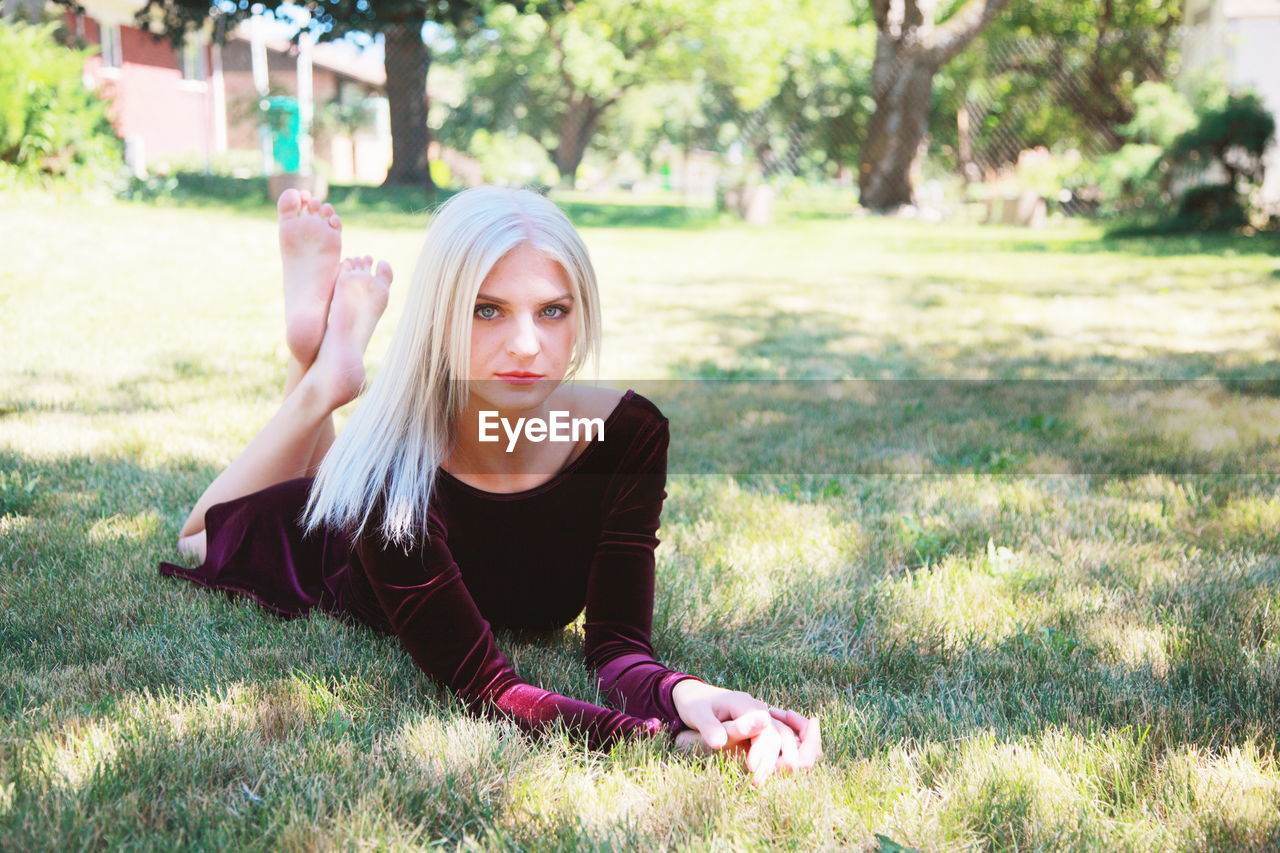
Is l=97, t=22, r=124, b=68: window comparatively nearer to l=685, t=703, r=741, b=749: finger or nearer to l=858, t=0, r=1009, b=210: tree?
l=858, t=0, r=1009, b=210: tree

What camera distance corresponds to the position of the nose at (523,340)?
2021mm

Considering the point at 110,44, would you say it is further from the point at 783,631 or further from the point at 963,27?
the point at 783,631

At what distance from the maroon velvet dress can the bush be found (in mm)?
10796

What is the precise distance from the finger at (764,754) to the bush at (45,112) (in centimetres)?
1213

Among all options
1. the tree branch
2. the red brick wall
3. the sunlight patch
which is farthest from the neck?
the red brick wall

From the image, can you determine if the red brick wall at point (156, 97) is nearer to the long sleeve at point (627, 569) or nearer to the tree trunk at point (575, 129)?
the tree trunk at point (575, 129)

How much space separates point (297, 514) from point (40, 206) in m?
10.2

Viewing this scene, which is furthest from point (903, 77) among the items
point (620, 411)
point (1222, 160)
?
point (620, 411)

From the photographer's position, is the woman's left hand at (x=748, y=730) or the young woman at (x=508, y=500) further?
the young woman at (x=508, y=500)

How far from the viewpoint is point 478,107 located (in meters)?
40.1

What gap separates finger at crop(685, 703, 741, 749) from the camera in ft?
6.18

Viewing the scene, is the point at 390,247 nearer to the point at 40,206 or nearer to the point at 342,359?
the point at 40,206

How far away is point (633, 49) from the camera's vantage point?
32.4 metres

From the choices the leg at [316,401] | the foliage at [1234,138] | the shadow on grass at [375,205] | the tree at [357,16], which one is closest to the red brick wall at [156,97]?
the shadow on grass at [375,205]
